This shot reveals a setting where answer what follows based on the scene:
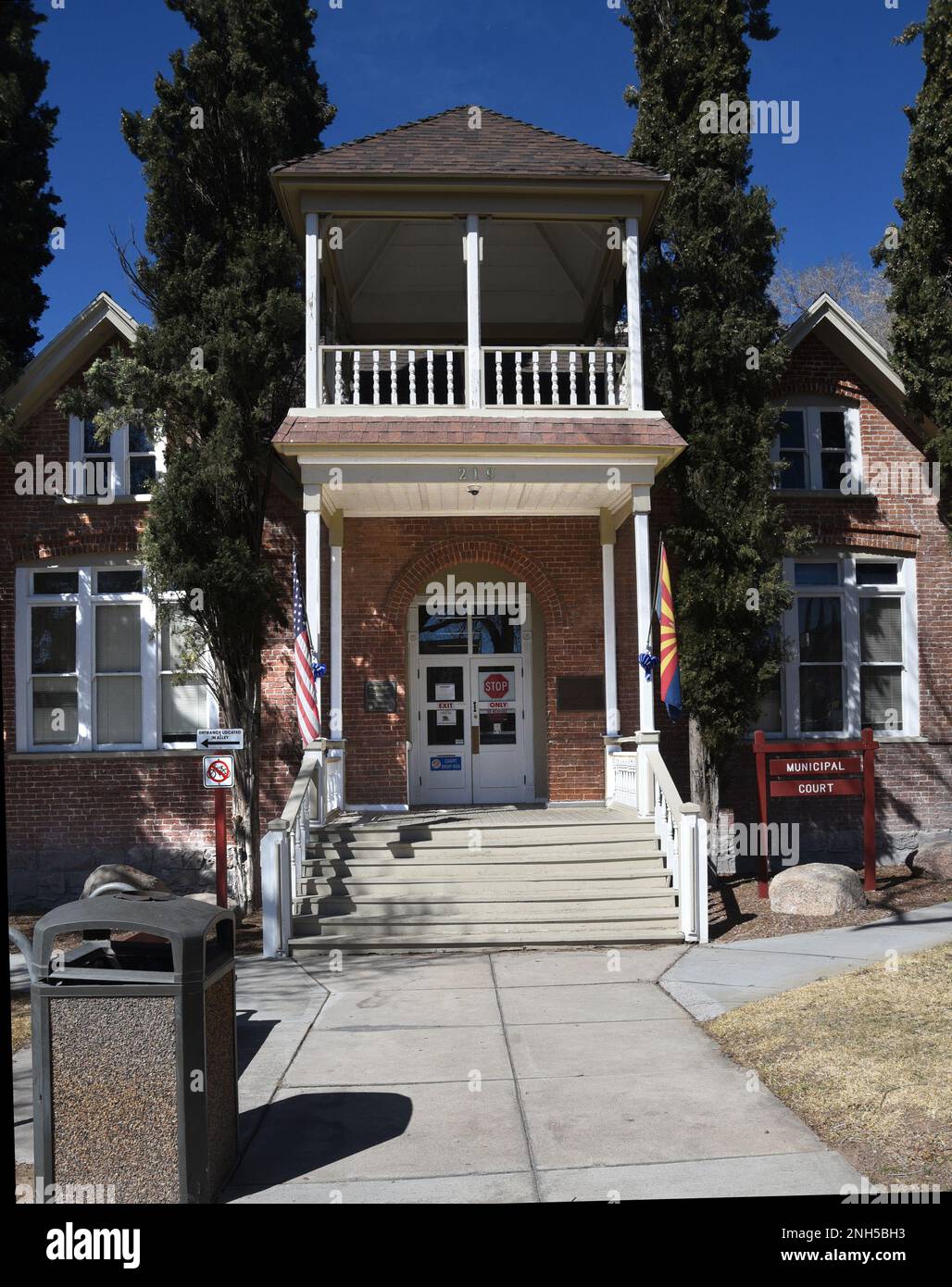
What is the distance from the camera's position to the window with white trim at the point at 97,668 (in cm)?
1457

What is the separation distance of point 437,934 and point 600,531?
6150mm

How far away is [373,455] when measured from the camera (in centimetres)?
1198

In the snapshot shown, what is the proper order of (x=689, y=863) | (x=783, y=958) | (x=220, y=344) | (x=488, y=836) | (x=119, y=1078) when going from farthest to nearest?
(x=220, y=344) → (x=488, y=836) → (x=689, y=863) → (x=783, y=958) → (x=119, y=1078)

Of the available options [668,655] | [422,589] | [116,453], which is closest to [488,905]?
[668,655]

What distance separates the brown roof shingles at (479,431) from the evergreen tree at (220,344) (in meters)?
1.34

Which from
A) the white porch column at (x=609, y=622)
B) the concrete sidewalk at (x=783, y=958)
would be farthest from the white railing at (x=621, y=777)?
the concrete sidewalk at (x=783, y=958)

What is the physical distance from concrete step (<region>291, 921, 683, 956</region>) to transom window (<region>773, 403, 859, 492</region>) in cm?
733

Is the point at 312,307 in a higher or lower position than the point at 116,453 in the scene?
higher

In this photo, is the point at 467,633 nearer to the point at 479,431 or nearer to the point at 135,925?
the point at 479,431

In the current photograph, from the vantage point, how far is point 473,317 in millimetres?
12258

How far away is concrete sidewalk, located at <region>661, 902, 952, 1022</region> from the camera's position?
829 cm

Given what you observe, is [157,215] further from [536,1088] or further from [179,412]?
[536,1088]

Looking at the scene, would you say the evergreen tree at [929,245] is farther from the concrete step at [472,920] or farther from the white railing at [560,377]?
the concrete step at [472,920]

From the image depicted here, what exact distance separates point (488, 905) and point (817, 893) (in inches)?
132
